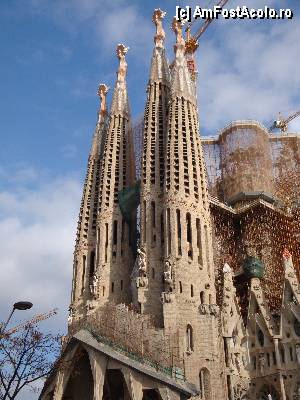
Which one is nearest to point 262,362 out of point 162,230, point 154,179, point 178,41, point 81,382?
point 162,230

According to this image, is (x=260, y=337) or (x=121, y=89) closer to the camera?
(x=260, y=337)

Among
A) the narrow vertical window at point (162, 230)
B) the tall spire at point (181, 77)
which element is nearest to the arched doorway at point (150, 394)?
the narrow vertical window at point (162, 230)

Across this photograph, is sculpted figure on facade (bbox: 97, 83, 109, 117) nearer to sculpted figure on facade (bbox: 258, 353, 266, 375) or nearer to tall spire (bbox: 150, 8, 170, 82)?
tall spire (bbox: 150, 8, 170, 82)

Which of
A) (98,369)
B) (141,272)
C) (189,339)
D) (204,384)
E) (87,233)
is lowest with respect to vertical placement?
(204,384)

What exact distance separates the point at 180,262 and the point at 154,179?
8.26 meters

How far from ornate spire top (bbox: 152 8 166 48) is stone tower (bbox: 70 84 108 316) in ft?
32.4

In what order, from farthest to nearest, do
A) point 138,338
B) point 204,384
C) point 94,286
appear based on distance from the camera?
point 94,286, point 138,338, point 204,384

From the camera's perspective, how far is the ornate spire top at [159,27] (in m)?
51.9

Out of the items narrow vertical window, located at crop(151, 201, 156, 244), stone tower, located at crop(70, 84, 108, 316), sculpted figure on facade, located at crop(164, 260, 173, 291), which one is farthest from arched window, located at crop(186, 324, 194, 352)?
stone tower, located at crop(70, 84, 108, 316)

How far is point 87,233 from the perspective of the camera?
4500 centimetres

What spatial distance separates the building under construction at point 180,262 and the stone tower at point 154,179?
89 millimetres

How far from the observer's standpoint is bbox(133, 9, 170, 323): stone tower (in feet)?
120

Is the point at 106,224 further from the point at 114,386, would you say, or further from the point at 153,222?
the point at 114,386

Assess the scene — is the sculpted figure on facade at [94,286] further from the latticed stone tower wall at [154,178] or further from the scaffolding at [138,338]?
the latticed stone tower wall at [154,178]
